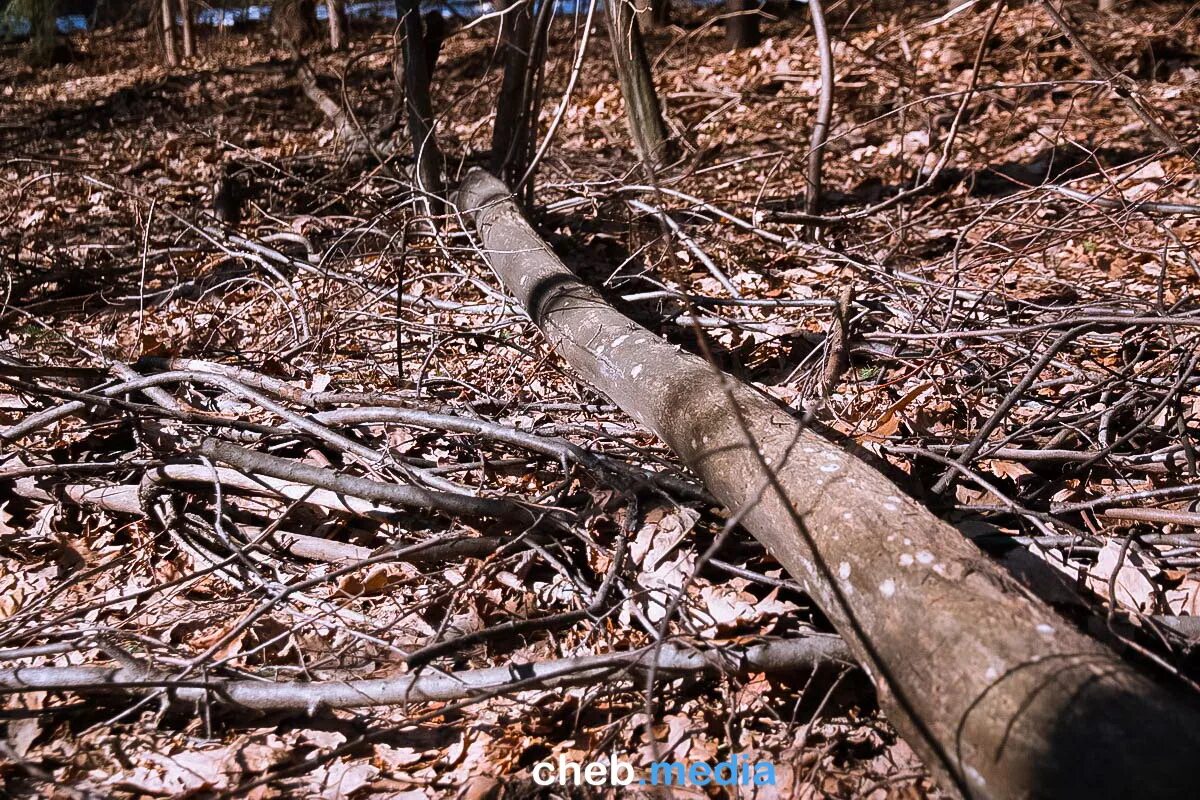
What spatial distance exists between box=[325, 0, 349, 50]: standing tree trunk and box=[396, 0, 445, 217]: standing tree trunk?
307 centimetres

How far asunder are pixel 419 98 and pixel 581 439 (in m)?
3.40

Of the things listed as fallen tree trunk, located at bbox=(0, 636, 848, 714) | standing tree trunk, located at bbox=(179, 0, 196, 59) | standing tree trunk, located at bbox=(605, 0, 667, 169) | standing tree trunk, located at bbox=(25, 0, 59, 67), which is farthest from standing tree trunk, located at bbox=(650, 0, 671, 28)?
fallen tree trunk, located at bbox=(0, 636, 848, 714)

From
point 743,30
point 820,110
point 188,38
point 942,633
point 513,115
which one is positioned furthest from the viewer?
point 188,38

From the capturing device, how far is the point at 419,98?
221 inches

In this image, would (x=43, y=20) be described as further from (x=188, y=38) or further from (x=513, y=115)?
(x=513, y=115)

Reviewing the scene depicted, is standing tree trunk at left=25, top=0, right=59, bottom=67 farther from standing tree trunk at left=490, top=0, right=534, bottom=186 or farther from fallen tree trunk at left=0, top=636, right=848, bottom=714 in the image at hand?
fallen tree trunk at left=0, top=636, right=848, bottom=714

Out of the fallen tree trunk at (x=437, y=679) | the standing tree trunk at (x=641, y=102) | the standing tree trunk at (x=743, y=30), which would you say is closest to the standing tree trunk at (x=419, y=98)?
the standing tree trunk at (x=641, y=102)

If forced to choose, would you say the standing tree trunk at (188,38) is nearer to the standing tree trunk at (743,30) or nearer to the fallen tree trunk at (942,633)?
the standing tree trunk at (743,30)

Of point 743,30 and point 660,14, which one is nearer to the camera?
point 743,30

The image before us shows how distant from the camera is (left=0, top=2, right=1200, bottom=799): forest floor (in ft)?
7.18

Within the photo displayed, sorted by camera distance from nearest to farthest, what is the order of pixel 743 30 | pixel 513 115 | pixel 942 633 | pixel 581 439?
pixel 942 633 → pixel 581 439 → pixel 513 115 → pixel 743 30

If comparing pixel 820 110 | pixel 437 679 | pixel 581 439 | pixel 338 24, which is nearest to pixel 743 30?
pixel 338 24

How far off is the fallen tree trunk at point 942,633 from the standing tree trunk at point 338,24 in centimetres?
738

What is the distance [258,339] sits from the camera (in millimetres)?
4543
